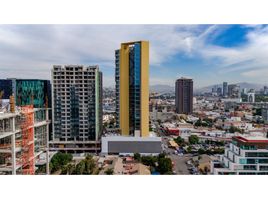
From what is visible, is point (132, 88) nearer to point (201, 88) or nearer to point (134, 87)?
point (134, 87)

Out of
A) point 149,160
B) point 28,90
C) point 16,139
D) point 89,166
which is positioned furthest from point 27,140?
point 28,90

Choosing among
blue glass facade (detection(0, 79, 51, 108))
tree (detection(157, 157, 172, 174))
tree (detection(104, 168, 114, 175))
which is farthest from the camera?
blue glass facade (detection(0, 79, 51, 108))

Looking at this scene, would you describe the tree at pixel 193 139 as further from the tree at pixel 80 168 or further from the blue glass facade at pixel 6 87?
the blue glass facade at pixel 6 87

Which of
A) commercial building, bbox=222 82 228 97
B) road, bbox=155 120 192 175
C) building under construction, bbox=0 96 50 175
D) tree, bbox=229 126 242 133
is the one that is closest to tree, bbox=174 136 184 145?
road, bbox=155 120 192 175

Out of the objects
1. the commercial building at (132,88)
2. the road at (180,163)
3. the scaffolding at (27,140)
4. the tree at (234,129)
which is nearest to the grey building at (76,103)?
the commercial building at (132,88)

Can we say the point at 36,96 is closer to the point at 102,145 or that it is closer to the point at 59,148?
the point at 59,148

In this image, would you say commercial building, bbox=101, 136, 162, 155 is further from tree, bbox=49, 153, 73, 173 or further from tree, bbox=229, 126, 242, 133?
tree, bbox=229, 126, 242, 133
